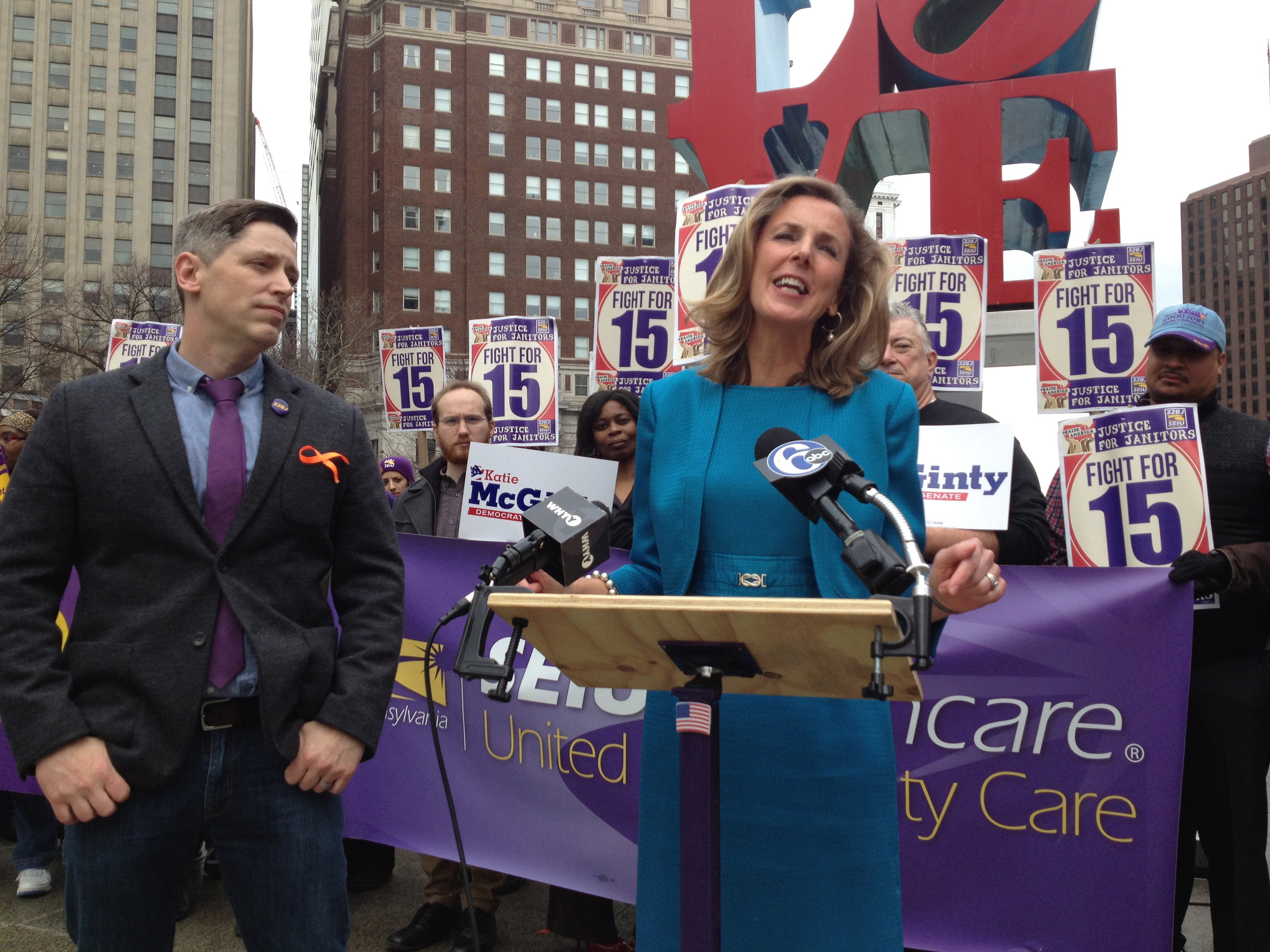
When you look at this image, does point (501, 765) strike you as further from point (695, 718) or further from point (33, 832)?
point (695, 718)

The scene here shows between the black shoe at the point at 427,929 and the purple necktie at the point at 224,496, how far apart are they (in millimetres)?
2347

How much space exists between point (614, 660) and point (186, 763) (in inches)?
41.7

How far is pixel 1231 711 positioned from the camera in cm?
351

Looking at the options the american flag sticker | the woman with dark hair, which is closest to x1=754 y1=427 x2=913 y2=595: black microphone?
the american flag sticker

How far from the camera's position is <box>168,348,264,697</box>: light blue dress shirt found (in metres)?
2.21

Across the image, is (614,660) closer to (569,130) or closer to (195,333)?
(195,333)

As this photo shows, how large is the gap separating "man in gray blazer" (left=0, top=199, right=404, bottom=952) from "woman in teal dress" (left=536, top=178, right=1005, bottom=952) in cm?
67

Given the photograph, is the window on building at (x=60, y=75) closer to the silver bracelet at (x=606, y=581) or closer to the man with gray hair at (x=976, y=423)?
the man with gray hair at (x=976, y=423)

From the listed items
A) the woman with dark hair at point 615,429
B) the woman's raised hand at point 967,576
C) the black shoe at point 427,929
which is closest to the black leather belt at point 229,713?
the woman's raised hand at point 967,576

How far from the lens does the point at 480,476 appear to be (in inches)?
196

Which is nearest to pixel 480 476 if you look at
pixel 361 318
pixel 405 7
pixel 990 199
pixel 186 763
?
pixel 186 763

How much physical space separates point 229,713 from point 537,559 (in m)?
0.88

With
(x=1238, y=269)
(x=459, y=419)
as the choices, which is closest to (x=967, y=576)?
(x=459, y=419)

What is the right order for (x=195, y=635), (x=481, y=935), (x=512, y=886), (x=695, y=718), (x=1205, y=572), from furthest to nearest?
(x=512, y=886) → (x=481, y=935) → (x=1205, y=572) → (x=195, y=635) → (x=695, y=718)
